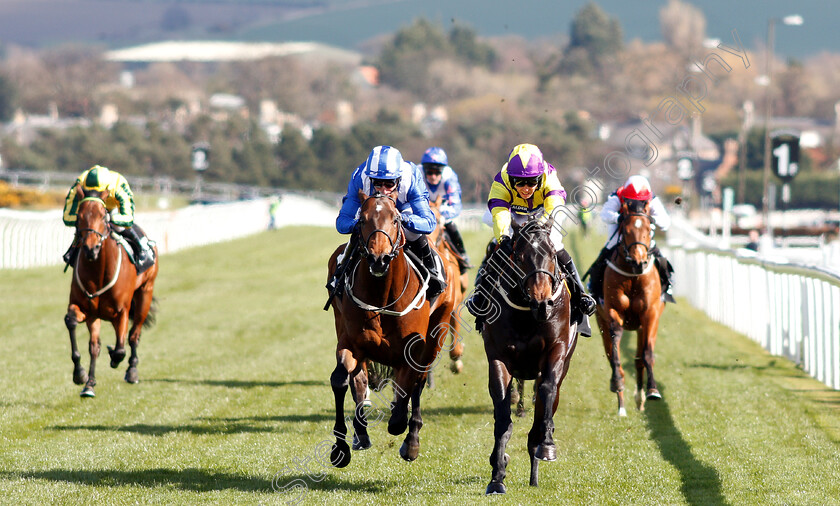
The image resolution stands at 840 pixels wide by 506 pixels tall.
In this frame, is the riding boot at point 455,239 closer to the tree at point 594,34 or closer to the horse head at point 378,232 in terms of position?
the horse head at point 378,232

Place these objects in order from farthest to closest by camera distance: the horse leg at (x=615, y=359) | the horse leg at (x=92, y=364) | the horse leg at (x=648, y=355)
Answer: the horse leg at (x=92, y=364)
the horse leg at (x=648, y=355)
the horse leg at (x=615, y=359)

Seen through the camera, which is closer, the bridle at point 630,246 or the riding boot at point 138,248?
the bridle at point 630,246

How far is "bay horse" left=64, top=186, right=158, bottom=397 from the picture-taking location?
973 cm

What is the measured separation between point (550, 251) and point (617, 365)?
11.2ft

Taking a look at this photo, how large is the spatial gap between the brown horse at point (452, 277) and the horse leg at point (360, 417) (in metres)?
1.24

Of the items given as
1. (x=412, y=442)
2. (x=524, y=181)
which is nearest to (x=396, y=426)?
(x=412, y=442)

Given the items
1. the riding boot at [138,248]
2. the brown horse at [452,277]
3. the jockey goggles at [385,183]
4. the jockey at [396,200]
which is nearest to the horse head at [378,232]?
the jockey at [396,200]

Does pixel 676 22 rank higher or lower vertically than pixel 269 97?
higher

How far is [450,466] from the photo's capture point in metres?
7.25

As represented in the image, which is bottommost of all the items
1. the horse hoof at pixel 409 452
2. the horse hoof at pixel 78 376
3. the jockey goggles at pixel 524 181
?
the horse hoof at pixel 409 452

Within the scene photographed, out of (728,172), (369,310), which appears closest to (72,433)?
(369,310)

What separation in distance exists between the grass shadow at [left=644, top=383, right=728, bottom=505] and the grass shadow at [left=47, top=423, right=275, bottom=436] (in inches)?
123

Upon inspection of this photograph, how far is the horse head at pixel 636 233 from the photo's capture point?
960 centimetres

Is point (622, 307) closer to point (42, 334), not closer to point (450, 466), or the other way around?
point (450, 466)
